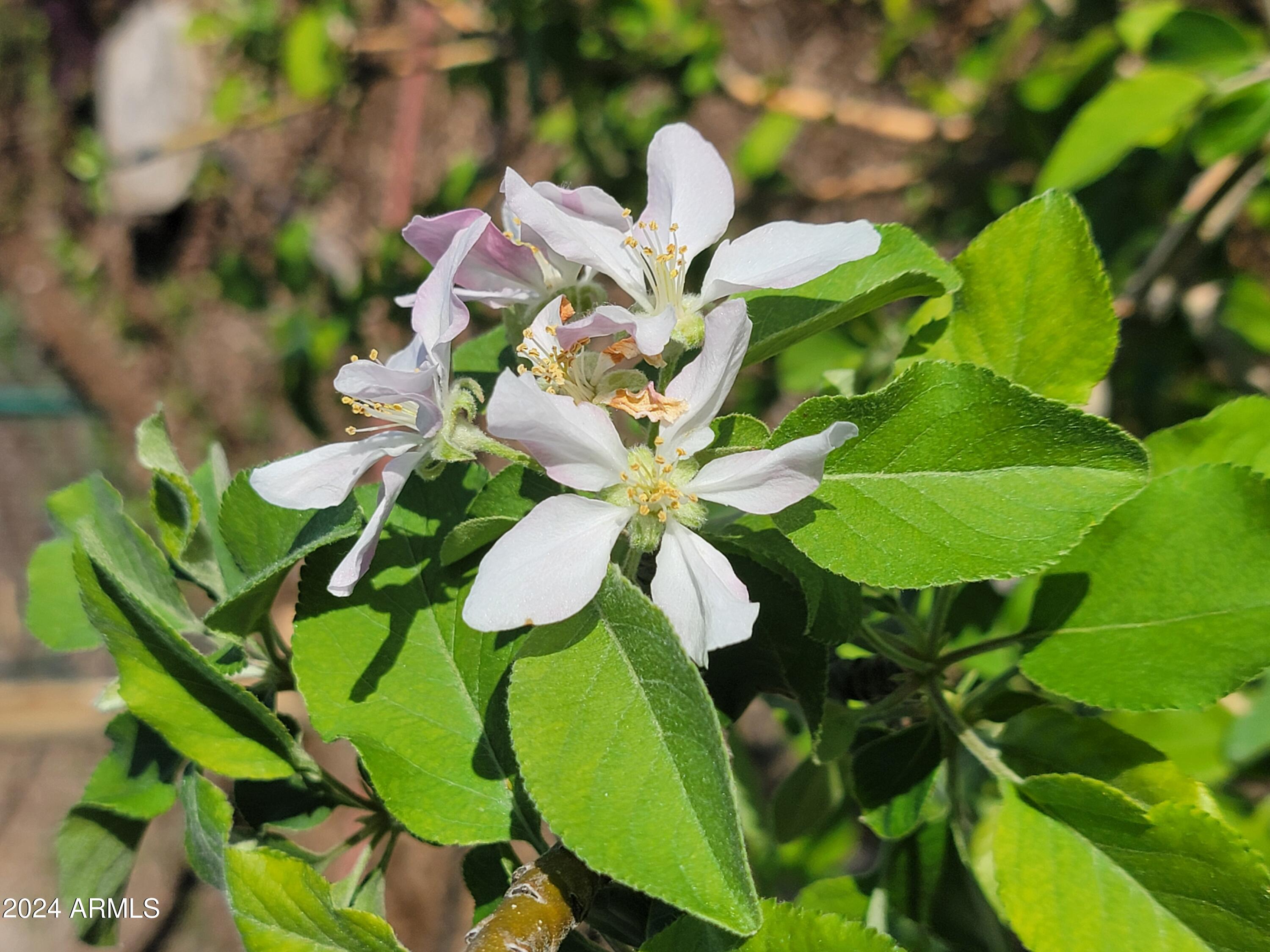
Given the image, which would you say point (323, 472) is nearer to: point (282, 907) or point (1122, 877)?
point (282, 907)

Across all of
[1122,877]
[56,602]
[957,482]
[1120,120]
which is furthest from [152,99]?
[1122,877]

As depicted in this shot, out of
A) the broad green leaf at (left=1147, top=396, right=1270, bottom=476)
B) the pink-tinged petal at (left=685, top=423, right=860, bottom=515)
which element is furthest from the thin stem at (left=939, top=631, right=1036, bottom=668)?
the pink-tinged petal at (left=685, top=423, right=860, bottom=515)

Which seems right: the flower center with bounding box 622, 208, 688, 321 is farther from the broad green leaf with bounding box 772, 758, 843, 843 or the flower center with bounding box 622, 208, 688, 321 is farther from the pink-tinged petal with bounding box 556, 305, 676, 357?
the broad green leaf with bounding box 772, 758, 843, 843

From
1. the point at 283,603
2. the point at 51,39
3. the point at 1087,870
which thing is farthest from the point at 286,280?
the point at 51,39

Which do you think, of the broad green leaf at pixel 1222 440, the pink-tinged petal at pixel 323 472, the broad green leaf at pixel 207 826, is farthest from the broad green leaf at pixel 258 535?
the broad green leaf at pixel 1222 440

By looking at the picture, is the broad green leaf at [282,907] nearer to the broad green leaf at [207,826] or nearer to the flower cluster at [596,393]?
the broad green leaf at [207,826]

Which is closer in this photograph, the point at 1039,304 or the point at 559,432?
the point at 559,432

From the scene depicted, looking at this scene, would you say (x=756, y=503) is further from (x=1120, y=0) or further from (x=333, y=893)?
(x=1120, y=0)
